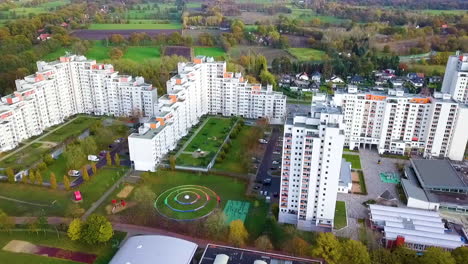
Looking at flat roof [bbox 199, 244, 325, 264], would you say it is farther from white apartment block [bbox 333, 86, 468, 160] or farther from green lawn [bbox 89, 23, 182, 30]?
green lawn [bbox 89, 23, 182, 30]

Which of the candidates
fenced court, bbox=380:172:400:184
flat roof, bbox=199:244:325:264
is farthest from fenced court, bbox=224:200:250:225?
fenced court, bbox=380:172:400:184

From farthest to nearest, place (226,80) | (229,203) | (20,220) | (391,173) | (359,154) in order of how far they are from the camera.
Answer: (226,80) < (359,154) < (391,173) < (229,203) < (20,220)

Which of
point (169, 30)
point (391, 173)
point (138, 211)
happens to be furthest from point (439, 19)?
point (138, 211)

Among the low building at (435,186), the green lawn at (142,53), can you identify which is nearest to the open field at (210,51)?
the green lawn at (142,53)

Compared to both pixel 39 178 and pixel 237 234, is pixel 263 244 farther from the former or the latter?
pixel 39 178

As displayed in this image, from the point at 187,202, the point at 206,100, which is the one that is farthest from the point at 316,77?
the point at 187,202

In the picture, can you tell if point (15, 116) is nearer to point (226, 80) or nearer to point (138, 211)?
point (138, 211)

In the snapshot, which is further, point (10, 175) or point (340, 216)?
point (10, 175)
